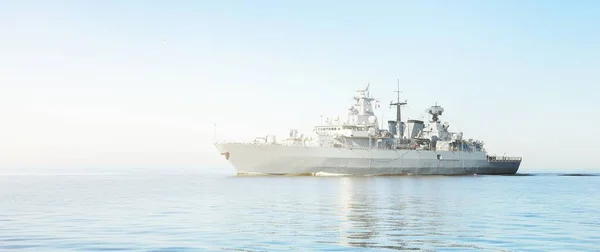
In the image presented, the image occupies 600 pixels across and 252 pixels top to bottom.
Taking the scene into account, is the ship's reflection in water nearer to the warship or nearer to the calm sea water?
the calm sea water

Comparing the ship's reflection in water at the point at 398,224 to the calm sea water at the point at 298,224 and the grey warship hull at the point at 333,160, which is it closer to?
the calm sea water at the point at 298,224

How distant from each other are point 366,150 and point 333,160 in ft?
19.2

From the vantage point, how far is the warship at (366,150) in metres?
80.2

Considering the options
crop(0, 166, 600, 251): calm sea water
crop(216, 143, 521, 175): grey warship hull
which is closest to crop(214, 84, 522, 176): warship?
crop(216, 143, 521, 175): grey warship hull

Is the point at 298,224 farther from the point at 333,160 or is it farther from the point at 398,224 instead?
the point at 333,160

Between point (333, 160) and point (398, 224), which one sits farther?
point (333, 160)

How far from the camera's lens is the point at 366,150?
85.4 metres

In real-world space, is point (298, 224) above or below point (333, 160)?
below

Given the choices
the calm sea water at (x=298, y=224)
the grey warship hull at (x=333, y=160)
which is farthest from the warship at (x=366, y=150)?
the calm sea water at (x=298, y=224)

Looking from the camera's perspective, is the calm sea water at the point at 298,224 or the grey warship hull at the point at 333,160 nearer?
the calm sea water at the point at 298,224

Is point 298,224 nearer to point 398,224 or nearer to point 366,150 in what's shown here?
point 398,224

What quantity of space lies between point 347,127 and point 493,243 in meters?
64.2

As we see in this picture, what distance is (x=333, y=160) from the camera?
8206cm

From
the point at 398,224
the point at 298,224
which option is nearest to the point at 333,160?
the point at 398,224
